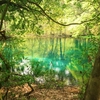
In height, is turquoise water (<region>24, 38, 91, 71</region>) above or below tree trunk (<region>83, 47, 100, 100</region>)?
below

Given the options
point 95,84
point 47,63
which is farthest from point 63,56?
point 95,84

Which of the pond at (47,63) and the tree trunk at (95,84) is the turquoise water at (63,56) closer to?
the pond at (47,63)

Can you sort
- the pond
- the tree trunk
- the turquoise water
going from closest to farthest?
the tree trunk, the pond, the turquoise water

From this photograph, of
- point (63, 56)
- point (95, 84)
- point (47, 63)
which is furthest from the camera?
point (63, 56)

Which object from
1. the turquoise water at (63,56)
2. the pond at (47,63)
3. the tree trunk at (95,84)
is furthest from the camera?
the turquoise water at (63,56)

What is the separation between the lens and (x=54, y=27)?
7516 mm

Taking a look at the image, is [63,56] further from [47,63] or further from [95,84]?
[95,84]

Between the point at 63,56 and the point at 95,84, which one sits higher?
the point at 95,84

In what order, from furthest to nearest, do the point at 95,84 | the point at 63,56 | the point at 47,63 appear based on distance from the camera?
the point at 63,56 < the point at 47,63 < the point at 95,84

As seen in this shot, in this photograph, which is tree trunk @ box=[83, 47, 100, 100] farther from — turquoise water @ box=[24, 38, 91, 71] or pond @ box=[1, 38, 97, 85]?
turquoise water @ box=[24, 38, 91, 71]

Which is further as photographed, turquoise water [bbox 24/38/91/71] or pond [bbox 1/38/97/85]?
turquoise water [bbox 24/38/91/71]

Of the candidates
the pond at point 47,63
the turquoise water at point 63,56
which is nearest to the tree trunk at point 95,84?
the pond at point 47,63

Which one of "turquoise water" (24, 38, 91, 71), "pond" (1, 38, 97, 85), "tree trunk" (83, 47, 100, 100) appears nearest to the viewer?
"tree trunk" (83, 47, 100, 100)

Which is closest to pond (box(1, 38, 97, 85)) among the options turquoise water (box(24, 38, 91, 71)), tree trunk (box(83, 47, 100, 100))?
turquoise water (box(24, 38, 91, 71))
